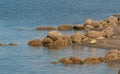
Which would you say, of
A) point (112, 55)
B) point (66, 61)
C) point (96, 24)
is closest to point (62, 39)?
point (66, 61)

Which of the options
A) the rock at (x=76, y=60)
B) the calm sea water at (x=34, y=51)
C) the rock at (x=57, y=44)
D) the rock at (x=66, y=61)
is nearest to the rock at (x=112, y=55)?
the calm sea water at (x=34, y=51)

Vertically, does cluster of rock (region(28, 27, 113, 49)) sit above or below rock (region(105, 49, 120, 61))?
above

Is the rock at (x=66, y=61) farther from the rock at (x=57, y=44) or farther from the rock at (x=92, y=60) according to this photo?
the rock at (x=57, y=44)

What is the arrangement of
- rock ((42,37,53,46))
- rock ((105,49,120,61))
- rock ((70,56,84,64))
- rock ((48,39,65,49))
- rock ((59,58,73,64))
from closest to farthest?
rock ((70,56,84,64)) < rock ((59,58,73,64)) < rock ((105,49,120,61)) < rock ((48,39,65,49)) < rock ((42,37,53,46))

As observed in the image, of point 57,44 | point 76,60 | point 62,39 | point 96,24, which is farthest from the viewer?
point 96,24

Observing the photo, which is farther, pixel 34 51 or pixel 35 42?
pixel 35 42

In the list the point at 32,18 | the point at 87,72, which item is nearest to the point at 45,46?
the point at 87,72

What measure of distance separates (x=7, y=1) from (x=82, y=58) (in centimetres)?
9086

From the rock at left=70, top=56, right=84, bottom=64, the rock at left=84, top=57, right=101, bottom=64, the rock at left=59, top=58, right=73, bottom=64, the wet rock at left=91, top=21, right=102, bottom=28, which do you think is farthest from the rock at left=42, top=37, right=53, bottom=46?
the wet rock at left=91, top=21, right=102, bottom=28

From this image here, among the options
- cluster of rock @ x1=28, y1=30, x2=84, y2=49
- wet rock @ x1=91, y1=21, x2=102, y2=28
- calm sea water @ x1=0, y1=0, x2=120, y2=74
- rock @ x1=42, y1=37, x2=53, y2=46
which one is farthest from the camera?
wet rock @ x1=91, y1=21, x2=102, y2=28

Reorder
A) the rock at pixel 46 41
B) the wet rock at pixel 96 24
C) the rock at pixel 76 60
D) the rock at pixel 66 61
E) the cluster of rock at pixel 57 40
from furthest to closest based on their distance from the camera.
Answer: the wet rock at pixel 96 24 < the rock at pixel 46 41 < the cluster of rock at pixel 57 40 < the rock at pixel 66 61 < the rock at pixel 76 60

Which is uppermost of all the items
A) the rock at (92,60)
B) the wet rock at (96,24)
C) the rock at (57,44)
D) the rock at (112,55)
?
the wet rock at (96,24)

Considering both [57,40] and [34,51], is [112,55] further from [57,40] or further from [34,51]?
[57,40]

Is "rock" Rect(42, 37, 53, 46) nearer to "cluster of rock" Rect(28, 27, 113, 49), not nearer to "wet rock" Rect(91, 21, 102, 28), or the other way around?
"cluster of rock" Rect(28, 27, 113, 49)
